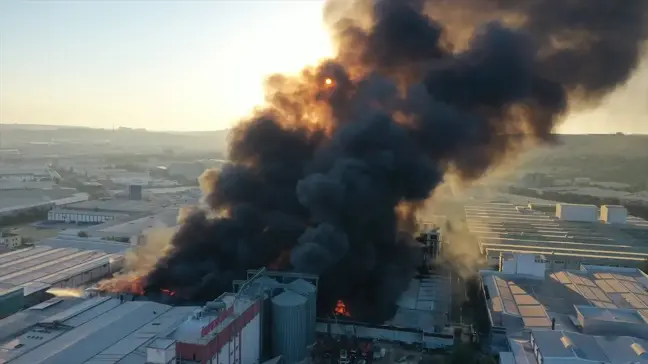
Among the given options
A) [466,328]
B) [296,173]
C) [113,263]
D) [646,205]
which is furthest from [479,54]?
[646,205]

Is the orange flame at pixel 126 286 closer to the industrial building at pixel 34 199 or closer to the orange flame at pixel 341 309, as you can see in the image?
the orange flame at pixel 341 309

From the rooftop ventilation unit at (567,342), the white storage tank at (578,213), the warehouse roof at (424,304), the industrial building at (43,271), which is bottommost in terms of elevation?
the warehouse roof at (424,304)

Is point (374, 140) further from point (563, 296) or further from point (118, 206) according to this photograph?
point (118, 206)

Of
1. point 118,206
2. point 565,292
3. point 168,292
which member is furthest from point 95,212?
point 565,292

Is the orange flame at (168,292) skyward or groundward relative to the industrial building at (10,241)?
skyward

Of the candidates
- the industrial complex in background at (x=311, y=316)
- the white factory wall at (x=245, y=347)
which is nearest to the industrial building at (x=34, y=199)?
the industrial complex in background at (x=311, y=316)

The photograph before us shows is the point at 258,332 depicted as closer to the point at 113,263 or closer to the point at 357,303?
the point at 357,303

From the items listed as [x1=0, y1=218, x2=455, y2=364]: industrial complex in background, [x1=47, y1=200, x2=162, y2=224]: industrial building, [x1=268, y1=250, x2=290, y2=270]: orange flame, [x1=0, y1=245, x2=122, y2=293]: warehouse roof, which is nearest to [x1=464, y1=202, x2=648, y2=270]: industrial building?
[x1=0, y1=218, x2=455, y2=364]: industrial complex in background
